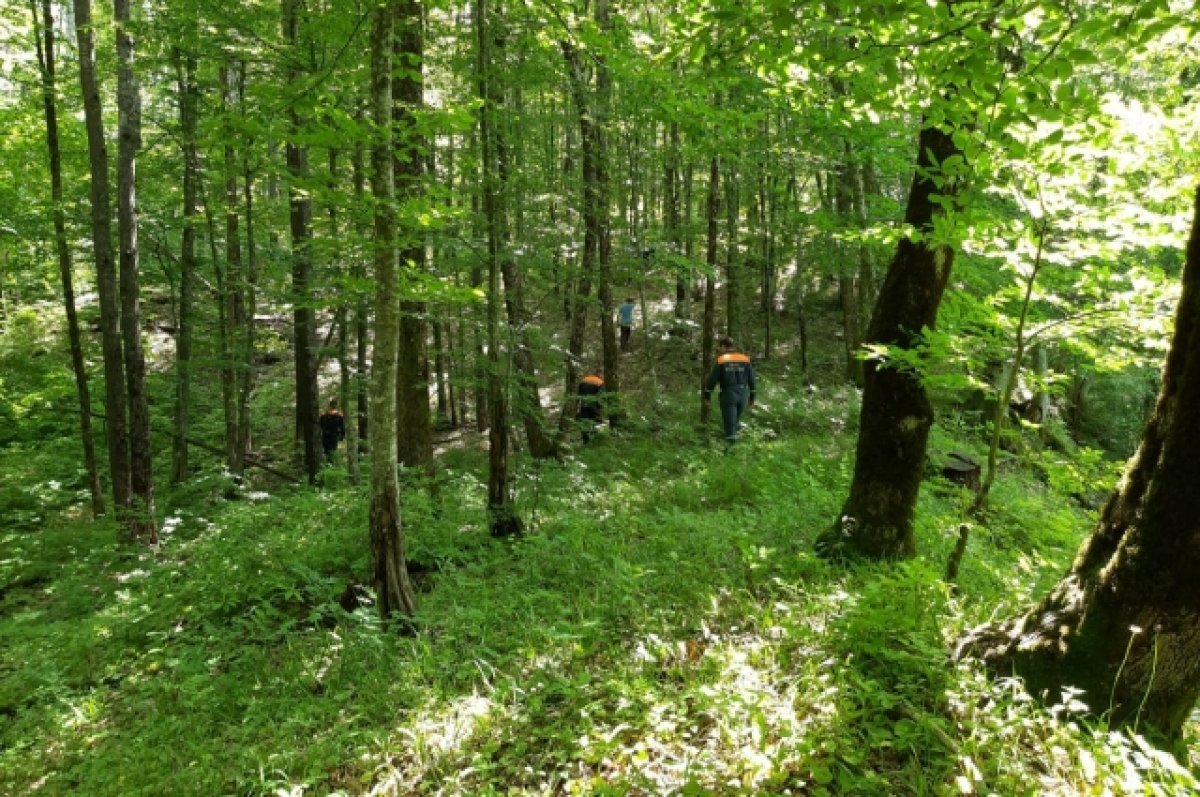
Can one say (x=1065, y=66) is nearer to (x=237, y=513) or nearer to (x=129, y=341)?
(x=237, y=513)

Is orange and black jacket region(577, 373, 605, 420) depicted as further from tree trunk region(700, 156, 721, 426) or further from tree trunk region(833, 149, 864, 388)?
tree trunk region(833, 149, 864, 388)

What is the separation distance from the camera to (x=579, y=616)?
4707mm

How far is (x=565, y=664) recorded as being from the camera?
410 centimetres

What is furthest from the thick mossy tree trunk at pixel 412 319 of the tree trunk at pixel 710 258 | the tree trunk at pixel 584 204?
the tree trunk at pixel 710 258

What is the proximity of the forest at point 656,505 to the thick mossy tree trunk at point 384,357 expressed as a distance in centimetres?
3

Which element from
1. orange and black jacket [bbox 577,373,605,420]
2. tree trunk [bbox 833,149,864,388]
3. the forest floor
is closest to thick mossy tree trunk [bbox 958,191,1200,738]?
the forest floor

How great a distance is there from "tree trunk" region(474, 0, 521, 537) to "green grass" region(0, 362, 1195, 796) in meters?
0.43

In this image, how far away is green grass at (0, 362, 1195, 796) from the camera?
2.85 m

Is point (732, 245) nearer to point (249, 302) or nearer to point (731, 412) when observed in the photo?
point (731, 412)

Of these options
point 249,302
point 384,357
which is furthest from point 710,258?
point 249,302

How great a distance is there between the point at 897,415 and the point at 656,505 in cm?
358

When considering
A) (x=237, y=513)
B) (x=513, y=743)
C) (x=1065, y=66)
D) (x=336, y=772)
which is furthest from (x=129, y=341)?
(x=1065, y=66)

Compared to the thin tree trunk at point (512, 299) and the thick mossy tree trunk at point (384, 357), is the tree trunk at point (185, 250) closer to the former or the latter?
the thin tree trunk at point (512, 299)

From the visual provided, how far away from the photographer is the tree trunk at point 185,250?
410 inches
